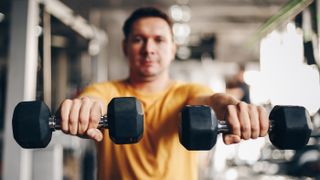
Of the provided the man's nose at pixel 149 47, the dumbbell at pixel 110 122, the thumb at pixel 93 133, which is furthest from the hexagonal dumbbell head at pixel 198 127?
the man's nose at pixel 149 47

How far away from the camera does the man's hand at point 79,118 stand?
1162 mm

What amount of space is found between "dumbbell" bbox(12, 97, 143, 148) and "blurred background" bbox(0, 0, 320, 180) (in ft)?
3.05

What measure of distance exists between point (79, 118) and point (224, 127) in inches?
15.5

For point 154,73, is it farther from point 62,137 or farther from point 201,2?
point 201,2

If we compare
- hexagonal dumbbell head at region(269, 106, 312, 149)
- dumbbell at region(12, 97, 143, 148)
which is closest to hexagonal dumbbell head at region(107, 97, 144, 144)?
dumbbell at region(12, 97, 143, 148)

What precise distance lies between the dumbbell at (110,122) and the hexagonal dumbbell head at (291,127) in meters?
0.40

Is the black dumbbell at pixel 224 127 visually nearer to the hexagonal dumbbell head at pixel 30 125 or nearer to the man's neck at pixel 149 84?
the hexagonal dumbbell head at pixel 30 125

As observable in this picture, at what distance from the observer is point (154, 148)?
1.72 meters

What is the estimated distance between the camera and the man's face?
1.80m

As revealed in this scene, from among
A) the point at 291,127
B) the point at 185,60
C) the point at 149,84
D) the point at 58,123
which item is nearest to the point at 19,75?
the point at 149,84

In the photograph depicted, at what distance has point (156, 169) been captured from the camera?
1676 millimetres

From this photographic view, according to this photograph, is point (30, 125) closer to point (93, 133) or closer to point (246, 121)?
point (93, 133)

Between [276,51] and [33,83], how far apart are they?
2285mm

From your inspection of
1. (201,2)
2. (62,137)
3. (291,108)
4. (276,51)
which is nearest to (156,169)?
(291,108)
